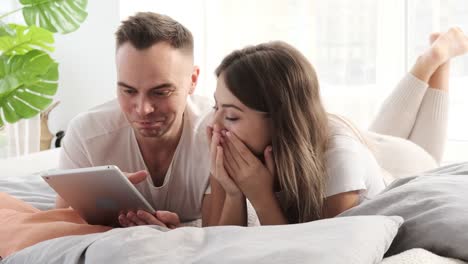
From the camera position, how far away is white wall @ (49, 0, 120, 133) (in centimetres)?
435

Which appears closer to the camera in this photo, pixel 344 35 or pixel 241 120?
pixel 241 120

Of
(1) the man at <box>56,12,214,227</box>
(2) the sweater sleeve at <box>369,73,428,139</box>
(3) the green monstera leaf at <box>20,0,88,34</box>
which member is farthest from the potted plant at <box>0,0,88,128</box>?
(2) the sweater sleeve at <box>369,73,428,139</box>

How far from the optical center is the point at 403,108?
2910 mm

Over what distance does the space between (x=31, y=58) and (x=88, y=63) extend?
44.9 inches

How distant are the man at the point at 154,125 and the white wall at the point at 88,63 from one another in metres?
2.17

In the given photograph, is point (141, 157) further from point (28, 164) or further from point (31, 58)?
point (31, 58)

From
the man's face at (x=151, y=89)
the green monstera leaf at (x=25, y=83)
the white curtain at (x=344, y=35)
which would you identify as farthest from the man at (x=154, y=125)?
the white curtain at (x=344, y=35)

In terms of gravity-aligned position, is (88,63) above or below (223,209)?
above

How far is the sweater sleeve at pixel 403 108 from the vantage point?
292 cm

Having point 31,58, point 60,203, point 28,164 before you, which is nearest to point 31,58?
point 31,58

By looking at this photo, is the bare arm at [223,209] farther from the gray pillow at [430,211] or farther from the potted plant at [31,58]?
the potted plant at [31,58]

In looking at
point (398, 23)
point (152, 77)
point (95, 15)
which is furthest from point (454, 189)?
point (95, 15)

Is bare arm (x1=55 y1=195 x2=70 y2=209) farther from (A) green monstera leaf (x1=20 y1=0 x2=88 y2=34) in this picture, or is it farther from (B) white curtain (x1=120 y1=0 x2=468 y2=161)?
(B) white curtain (x1=120 y1=0 x2=468 y2=161)

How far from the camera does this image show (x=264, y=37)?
467 centimetres
